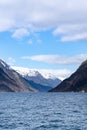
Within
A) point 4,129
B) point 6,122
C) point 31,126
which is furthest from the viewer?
point 6,122

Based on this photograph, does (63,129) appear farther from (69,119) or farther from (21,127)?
(69,119)

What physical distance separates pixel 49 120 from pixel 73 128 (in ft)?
51.9

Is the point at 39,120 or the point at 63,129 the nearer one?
the point at 63,129

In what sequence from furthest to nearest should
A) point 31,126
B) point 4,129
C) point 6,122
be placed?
point 6,122
point 31,126
point 4,129

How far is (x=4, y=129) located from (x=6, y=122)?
11853 mm

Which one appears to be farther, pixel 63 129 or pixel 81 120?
pixel 81 120

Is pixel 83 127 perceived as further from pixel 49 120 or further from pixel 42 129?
pixel 49 120

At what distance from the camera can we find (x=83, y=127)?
235ft

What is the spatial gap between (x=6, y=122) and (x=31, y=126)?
9.35 m

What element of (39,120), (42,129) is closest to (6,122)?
(39,120)

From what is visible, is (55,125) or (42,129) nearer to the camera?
(42,129)

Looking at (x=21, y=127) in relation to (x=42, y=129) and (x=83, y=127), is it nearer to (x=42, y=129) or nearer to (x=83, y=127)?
(x=42, y=129)

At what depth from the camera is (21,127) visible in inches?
2844

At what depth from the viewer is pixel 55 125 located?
75.7 metres
